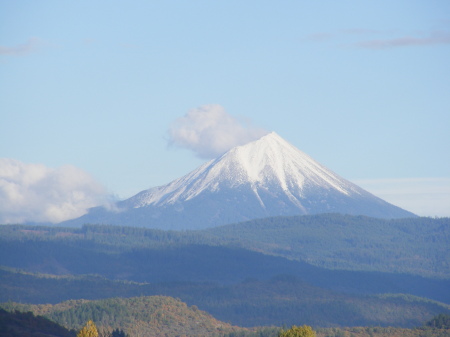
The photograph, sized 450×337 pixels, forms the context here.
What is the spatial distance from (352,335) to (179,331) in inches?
884

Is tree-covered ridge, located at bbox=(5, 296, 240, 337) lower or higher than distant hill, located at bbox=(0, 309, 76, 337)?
higher

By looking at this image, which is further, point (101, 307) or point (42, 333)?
point (101, 307)

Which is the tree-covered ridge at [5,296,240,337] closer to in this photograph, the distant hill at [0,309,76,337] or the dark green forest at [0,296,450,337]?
the dark green forest at [0,296,450,337]

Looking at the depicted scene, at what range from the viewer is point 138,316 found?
172 metres

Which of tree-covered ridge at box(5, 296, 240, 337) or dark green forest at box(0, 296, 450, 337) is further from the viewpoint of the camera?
tree-covered ridge at box(5, 296, 240, 337)

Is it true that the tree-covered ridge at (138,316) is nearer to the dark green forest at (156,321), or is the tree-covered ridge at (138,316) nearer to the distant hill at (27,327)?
the dark green forest at (156,321)

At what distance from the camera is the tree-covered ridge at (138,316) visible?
166 m

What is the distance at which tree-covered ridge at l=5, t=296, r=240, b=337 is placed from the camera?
543ft

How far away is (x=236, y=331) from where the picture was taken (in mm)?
169375

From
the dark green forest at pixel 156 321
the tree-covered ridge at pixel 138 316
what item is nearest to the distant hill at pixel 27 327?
the dark green forest at pixel 156 321

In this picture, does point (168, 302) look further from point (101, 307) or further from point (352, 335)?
point (352, 335)

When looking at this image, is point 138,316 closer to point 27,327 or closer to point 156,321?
point 156,321

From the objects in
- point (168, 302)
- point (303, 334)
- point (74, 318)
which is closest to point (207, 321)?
point (168, 302)

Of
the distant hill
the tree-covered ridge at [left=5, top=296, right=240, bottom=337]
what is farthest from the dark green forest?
the distant hill
